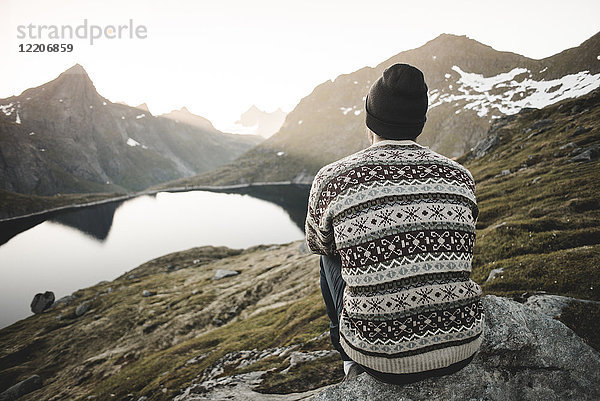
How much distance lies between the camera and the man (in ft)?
10.2

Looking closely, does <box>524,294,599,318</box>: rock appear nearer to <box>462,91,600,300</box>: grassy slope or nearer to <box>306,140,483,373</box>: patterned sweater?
<box>462,91,600,300</box>: grassy slope

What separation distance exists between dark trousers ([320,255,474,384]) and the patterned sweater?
0.20 m

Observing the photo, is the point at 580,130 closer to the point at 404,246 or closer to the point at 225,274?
the point at 225,274

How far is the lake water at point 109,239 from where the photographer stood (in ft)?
287

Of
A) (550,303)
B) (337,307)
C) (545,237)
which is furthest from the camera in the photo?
(545,237)

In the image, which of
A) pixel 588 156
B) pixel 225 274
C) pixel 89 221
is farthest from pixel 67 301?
pixel 89 221

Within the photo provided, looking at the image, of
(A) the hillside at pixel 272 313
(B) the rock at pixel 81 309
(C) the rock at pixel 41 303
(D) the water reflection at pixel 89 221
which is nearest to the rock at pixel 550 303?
(A) the hillside at pixel 272 313

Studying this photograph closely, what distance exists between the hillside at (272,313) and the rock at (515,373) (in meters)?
0.04

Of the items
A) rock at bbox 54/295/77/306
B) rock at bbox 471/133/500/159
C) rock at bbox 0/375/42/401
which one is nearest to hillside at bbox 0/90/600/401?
rock at bbox 54/295/77/306

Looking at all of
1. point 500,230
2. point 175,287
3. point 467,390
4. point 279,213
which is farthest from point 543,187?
point 279,213

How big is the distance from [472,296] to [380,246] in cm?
140

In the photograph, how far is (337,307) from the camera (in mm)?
5043

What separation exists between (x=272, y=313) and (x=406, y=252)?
29367 millimetres

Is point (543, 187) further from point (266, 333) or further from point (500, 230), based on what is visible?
point (266, 333)
